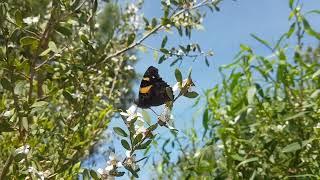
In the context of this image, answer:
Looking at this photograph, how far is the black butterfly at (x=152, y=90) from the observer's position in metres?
1.44

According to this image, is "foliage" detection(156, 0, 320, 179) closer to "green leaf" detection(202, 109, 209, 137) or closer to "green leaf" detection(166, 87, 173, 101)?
"green leaf" detection(202, 109, 209, 137)

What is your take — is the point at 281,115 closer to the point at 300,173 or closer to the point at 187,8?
the point at 300,173

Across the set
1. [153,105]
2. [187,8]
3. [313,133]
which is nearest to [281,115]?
[313,133]

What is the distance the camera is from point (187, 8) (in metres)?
2.26

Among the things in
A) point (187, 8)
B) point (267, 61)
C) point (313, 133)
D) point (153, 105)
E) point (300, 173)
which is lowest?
point (300, 173)

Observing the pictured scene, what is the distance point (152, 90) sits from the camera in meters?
1.45

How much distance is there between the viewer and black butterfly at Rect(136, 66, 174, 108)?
144 centimetres

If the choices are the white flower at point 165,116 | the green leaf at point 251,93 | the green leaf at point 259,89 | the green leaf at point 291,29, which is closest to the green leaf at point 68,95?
the white flower at point 165,116

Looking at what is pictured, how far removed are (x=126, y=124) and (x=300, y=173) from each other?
103 cm

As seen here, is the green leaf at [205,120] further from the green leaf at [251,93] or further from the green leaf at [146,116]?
the green leaf at [146,116]

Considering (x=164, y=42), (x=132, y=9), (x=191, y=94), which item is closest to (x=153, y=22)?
(x=164, y=42)

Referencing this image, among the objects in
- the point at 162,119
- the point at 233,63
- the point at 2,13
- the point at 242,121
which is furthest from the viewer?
the point at 233,63

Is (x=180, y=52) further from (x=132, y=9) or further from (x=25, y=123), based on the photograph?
(x=132, y=9)

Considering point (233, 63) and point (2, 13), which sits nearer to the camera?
point (2, 13)
